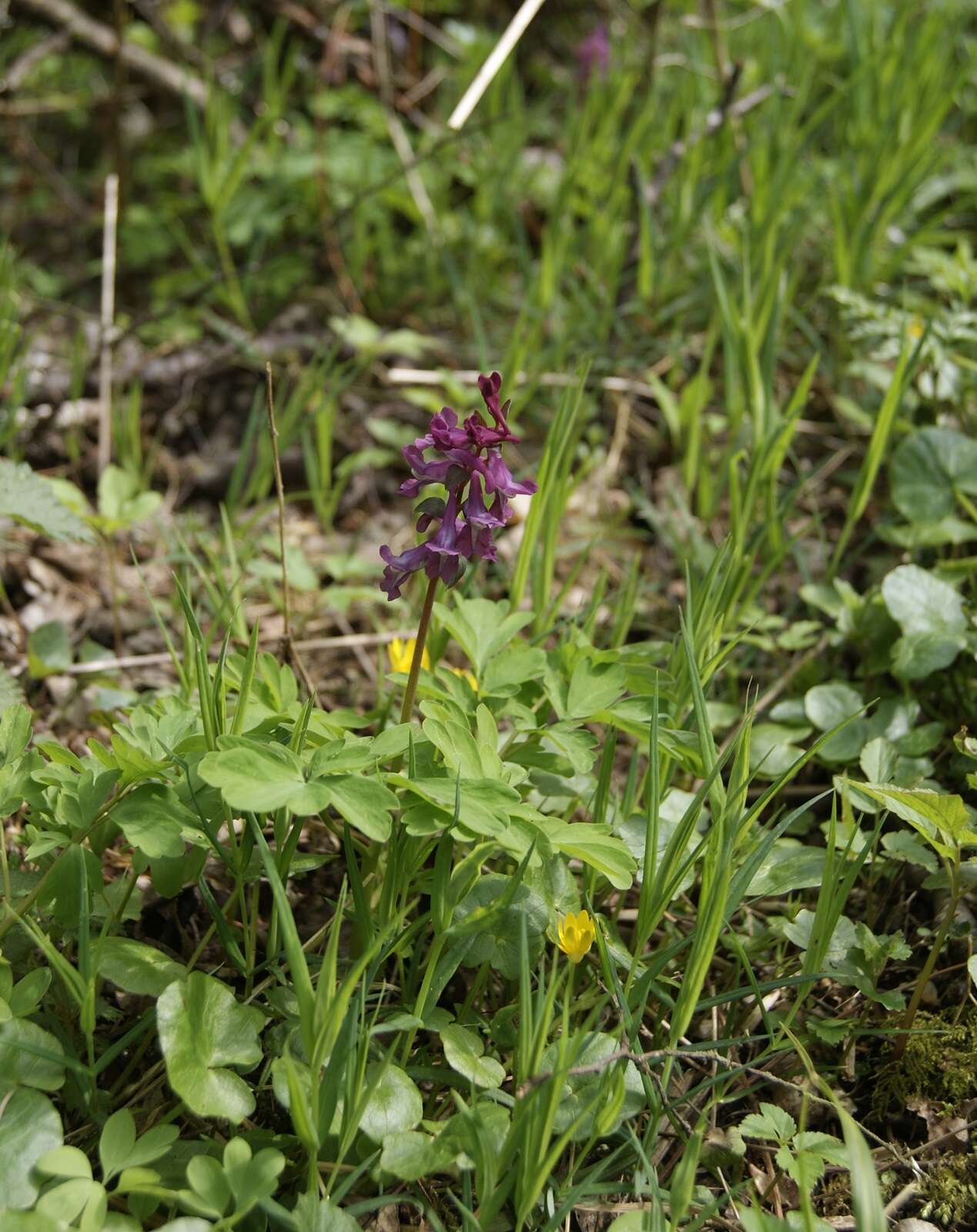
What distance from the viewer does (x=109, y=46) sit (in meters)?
4.04

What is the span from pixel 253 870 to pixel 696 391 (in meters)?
1.79

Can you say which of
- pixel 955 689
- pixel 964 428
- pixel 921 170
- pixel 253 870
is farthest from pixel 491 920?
pixel 921 170

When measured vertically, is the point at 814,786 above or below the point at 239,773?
below

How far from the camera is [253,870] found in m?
1.59

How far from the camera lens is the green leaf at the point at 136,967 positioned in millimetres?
1436

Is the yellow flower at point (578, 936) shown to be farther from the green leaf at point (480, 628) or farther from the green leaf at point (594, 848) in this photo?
the green leaf at point (480, 628)

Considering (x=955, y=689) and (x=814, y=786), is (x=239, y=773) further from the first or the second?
(x=955, y=689)

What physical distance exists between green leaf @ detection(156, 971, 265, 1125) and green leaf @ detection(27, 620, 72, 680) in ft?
3.43

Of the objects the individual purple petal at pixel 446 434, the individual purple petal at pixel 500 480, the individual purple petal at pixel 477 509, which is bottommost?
the individual purple petal at pixel 477 509

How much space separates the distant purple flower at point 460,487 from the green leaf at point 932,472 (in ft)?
4.20

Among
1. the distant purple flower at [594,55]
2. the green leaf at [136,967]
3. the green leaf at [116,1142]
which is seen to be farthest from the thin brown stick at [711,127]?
the green leaf at [116,1142]

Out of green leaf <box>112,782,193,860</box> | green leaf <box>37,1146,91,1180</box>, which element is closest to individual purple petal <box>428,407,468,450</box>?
green leaf <box>112,782,193,860</box>

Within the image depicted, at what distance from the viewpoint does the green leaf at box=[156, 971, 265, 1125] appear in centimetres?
132

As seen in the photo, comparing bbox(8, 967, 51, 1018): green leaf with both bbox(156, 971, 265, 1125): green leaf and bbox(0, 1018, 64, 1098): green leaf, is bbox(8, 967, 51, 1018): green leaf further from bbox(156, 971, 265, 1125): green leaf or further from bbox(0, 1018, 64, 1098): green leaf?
bbox(156, 971, 265, 1125): green leaf
